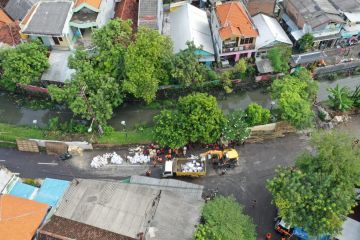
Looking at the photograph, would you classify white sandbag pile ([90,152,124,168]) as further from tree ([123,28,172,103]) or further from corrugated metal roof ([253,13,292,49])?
corrugated metal roof ([253,13,292,49])

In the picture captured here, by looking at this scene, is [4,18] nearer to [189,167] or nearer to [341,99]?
[189,167]

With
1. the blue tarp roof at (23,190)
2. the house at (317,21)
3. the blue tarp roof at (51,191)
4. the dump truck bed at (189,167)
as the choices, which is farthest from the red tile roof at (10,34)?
the house at (317,21)

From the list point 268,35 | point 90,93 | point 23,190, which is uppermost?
point 268,35

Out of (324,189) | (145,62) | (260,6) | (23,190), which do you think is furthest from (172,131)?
(260,6)

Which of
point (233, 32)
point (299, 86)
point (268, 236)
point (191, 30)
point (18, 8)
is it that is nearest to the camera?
point (268, 236)

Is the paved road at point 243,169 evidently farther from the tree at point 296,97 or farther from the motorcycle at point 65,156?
the tree at point 296,97

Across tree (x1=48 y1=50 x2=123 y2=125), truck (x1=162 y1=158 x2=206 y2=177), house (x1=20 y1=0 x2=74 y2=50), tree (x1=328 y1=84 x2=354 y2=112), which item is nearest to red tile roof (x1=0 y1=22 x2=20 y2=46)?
house (x1=20 y1=0 x2=74 y2=50)

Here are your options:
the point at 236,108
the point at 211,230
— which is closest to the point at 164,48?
the point at 236,108
